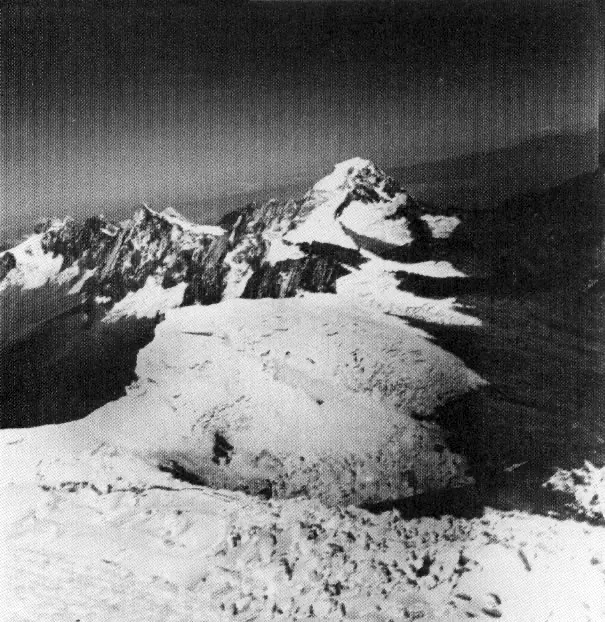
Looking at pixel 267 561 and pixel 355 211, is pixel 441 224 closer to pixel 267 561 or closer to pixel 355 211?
pixel 355 211

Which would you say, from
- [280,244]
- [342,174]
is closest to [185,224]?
[280,244]

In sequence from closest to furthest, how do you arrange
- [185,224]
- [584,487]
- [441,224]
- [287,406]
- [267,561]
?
[267,561]
[584,487]
[287,406]
[441,224]
[185,224]

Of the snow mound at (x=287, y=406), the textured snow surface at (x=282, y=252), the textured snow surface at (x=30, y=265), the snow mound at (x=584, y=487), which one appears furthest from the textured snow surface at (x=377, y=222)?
the textured snow surface at (x=30, y=265)

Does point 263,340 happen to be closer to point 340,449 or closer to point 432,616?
point 340,449

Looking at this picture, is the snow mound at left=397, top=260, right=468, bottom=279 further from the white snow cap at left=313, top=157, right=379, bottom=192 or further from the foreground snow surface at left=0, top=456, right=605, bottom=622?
the foreground snow surface at left=0, top=456, right=605, bottom=622

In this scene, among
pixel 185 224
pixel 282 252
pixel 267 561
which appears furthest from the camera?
pixel 185 224

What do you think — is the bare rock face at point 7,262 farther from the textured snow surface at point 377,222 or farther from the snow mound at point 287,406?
the textured snow surface at point 377,222

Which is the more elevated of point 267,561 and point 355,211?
point 355,211

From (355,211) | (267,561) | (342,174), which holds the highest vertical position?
(342,174)
